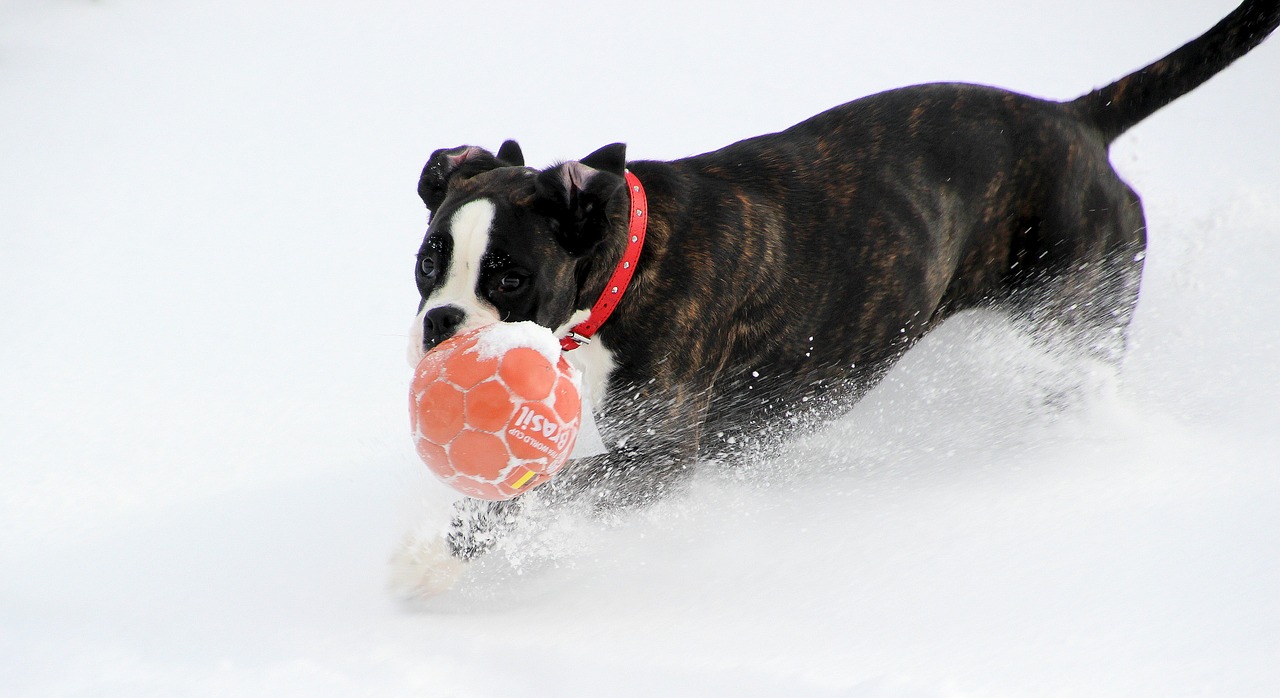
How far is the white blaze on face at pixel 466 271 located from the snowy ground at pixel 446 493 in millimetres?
832

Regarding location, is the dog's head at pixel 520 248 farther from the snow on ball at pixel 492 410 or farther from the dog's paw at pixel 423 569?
the dog's paw at pixel 423 569

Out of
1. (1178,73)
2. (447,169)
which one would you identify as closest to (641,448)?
(447,169)

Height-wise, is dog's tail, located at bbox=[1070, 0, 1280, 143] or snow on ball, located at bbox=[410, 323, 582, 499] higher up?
dog's tail, located at bbox=[1070, 0, 1280, 143]

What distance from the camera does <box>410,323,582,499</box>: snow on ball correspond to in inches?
92.3

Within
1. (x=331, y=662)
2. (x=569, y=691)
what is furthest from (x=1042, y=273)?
(x=331, y=662)

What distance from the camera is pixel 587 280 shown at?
280 cm

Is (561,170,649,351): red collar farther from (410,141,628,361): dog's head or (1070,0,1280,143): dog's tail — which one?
(1070,0,1280,143): dog's tail

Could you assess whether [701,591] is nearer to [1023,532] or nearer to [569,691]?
[569,691]

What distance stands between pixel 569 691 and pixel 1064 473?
6.61 ft

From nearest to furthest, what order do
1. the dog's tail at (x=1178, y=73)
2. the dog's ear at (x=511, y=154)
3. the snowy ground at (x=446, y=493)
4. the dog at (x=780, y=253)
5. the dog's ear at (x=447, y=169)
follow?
the snowy ground at (x=446, y=493) → the dog at (x=780, y=253) → the dog's ear at (x=447, y=169) → the dog's ear at (x=511, y=154) → the dog's tail at (x=1178, y=73)

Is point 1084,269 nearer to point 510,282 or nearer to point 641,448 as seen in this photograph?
point 641,448

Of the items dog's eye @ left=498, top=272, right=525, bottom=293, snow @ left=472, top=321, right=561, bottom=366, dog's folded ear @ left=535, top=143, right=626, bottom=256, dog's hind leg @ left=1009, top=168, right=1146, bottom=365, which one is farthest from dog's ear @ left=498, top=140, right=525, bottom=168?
dog's hind leg @ left=1009, top=168, right=1146, bottom=365

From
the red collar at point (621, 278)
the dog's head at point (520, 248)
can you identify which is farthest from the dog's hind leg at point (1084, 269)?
the dog's head at point (520, 248)

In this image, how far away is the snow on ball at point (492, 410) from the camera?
7.69 feet
